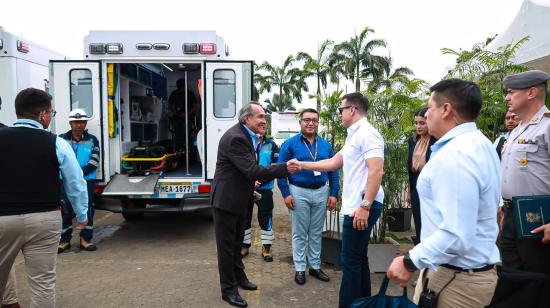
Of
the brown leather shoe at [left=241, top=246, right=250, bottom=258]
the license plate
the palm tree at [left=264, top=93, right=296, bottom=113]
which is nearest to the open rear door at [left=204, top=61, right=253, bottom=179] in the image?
the license plate

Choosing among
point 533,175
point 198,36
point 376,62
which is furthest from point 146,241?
point 376,62

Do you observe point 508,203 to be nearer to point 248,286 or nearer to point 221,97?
point 248,286

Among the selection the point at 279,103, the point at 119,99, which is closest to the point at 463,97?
the point at 119,99

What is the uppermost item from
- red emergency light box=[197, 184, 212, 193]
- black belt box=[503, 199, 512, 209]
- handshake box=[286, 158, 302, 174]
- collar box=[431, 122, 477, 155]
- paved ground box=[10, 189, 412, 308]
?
collar box=[431, 122, 477, 155]

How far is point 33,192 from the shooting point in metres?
3.03

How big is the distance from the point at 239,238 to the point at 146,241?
9.25 ft

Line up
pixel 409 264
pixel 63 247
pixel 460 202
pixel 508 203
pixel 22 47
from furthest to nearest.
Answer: pixel 22 47 < pixel 63 247 < pixel 508 203 < pixel 409 264 < pixel 460 202

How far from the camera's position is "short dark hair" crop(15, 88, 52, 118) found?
10.2ft

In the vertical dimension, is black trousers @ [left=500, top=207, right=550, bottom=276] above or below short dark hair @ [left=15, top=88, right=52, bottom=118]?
below

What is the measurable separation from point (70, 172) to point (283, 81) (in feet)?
129

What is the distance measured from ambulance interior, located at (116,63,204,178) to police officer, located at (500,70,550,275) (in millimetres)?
4990

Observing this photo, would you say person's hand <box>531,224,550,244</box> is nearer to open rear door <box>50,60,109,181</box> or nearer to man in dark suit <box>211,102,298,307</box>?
man in dark suit <box>211,102,298,307</box>

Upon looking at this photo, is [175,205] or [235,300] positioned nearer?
[235,300]

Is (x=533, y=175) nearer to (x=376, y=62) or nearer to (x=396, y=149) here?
(x=396, y=149)
